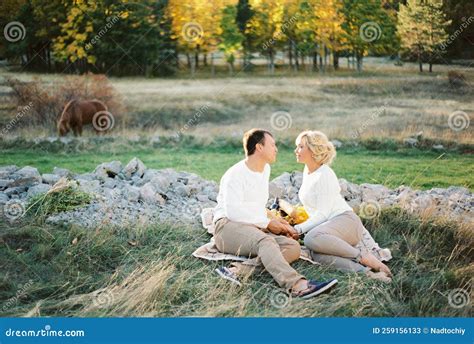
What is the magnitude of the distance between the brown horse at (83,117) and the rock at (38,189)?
2815mm

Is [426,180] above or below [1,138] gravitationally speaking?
below

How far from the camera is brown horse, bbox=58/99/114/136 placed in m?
9.11

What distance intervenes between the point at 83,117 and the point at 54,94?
56 cm

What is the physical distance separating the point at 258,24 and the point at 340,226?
468 cm

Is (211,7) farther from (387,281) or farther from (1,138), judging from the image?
(387,281)

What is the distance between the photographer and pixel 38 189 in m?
6.30

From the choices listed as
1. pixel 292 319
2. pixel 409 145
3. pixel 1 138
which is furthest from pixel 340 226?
pixel 1 138

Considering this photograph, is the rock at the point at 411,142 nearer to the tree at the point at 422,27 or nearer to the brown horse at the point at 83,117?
the tree at the point at 422,27

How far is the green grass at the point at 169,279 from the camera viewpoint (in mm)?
4824

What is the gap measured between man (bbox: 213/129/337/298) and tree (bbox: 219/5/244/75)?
425 cm

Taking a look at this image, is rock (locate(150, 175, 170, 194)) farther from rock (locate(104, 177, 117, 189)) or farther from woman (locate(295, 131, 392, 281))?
woman (locate(295, 131, 392, 281))

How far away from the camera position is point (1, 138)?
8.56 meters

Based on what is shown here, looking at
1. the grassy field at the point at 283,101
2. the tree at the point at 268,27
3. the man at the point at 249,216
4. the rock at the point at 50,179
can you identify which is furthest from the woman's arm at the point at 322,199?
the tree at the point at 268,27

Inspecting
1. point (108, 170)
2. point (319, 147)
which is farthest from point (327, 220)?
point (108, 170)
